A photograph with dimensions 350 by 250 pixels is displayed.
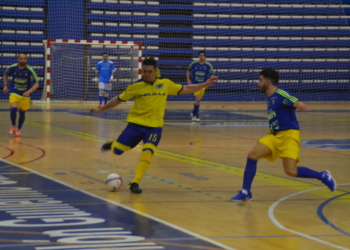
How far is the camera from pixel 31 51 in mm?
28734

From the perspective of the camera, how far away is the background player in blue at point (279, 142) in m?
7.36

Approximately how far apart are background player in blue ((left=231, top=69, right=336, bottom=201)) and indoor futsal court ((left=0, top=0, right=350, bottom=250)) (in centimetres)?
3

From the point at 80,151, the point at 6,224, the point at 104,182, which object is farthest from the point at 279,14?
the point at 6,224

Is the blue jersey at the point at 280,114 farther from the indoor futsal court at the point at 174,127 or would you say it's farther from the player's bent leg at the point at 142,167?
the player's bent leg at the point at 142,167

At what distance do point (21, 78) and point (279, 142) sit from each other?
8.40 m

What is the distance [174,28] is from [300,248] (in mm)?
26171

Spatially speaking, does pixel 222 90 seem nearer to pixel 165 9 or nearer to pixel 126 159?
pixel 165 9

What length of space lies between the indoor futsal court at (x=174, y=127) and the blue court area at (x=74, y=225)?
0.02 meters

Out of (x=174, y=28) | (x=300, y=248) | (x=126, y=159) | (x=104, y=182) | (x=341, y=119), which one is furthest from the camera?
(x=174, y=28)

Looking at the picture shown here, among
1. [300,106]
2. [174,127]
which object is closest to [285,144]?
[300,106]

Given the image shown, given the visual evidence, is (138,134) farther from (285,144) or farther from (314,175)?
(314,175)

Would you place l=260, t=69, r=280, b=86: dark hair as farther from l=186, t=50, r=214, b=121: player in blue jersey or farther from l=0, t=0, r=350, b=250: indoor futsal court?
l=186, t=50, r=214, b=121: player in blue jersey

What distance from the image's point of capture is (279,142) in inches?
292

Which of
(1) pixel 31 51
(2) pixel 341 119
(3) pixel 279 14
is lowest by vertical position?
(2) pixel 341 119
